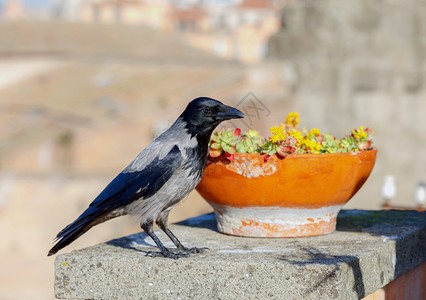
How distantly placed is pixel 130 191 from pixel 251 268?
2.22 ft

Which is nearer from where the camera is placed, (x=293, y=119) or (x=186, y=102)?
(x=293, y=119)

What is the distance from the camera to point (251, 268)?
2.92m

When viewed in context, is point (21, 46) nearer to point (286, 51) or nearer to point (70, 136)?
point (70, 136)

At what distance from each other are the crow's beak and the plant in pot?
171 mm

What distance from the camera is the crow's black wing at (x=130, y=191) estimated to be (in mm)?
3229

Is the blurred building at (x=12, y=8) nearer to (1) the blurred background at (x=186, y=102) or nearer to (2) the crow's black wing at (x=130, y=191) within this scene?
(1) the blurred background at (x=186, y=102)

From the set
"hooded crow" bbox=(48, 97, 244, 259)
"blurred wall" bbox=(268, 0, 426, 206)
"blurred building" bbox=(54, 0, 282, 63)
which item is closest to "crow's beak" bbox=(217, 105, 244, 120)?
"hooded crow" bbox=(48, 97, 244, 259)

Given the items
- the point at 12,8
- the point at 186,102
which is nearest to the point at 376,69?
the point at 186,102

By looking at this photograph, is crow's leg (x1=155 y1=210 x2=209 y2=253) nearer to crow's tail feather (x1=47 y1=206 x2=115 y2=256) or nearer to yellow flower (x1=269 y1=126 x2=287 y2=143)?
crow's tail feather (x1=47 y1=206 x2=115 y2=256)

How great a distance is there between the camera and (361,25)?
826 inches

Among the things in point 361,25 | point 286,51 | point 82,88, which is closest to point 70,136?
point 82,88

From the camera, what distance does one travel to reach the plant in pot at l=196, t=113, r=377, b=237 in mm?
3396

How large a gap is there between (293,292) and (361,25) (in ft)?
62.4

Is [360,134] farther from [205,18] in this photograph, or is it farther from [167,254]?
[205,18]
